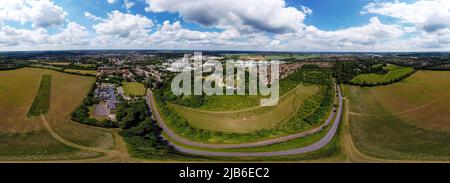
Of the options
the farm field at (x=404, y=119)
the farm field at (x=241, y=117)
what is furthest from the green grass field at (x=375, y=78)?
the farm field at (x=241, y=117)

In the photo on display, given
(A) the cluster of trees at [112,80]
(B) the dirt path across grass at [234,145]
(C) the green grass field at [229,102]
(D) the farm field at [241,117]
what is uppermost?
(A) the cluster of trees at [112,80]

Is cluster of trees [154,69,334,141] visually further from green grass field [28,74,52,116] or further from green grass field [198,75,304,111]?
green grass field [28,74,52,116]

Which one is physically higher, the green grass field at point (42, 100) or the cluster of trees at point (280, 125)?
the green grass field at point (42, 100)

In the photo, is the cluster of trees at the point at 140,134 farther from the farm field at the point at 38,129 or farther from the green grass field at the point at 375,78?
the green grass field at the point at 375,78

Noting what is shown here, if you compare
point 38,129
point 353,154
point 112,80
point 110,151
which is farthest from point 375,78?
point 112,80

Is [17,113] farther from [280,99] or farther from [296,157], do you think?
[280,99]

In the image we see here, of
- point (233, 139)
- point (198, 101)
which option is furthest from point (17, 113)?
point (233, 139)

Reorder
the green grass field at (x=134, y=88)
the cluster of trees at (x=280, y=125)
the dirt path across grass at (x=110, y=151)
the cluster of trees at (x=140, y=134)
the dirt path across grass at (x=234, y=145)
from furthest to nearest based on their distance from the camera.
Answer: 1. the green grass field at (x=134, y=88)
2. the cluster of trees at (x=280, y=125)
3. the dirt path across grass at (x=234, y=145)
4. the cluster of trees at (x=140, y=134)
5. the dirt path across grass at (x=110, y=151)
